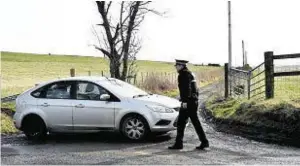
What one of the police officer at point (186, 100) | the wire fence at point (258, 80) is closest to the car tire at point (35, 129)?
the police officer at point (186, 100)

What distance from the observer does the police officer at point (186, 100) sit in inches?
376

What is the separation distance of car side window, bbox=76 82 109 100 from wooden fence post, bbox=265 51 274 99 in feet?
18.4

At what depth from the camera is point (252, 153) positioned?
9211mm

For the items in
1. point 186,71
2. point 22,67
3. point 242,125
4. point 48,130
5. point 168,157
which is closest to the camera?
point 168,157

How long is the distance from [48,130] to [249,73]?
7.95 meters

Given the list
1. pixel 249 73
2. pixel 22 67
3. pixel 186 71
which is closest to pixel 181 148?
pixel 186 71

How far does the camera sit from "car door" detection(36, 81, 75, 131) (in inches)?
437

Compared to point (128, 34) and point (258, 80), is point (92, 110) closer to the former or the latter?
point (258, 80)

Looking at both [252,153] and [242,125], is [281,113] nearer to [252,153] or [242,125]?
[242,125]

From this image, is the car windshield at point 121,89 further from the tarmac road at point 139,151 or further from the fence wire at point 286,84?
the fence wire at point 286,84

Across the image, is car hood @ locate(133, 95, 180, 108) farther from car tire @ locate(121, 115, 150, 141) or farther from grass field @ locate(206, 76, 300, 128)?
grass field @ locate(206, 76, 300, 128)

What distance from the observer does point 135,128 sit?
10.6 meters

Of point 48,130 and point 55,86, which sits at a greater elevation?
point 55,86

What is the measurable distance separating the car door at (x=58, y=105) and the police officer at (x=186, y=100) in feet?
8.97
